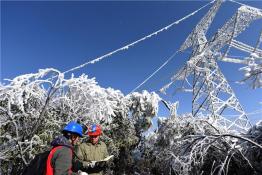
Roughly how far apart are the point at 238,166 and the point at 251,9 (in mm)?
8528

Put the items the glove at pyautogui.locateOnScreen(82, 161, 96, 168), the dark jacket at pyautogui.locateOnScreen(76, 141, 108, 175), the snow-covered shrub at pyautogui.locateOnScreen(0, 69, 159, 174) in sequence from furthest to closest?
the snow-covered shrub at pyautogui.locateOnScreen(0, 69, 159, 174), the dark jacket at pyautogui.locateOnScreen(76, 141, 108, 175), the glove at pyautogui.locateOnScreen(82, 161, 96, 168)

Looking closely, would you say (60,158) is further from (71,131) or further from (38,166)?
(71,131)

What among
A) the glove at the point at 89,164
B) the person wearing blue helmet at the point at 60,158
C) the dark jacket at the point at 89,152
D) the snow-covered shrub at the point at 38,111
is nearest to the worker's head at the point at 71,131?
the person wearing blue helmet at the point at 60,158

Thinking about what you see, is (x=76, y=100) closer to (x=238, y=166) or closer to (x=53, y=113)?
(x=53, y=113)

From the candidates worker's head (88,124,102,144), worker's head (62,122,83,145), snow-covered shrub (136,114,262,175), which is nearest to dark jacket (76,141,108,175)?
worker's head (88,124,102,144)

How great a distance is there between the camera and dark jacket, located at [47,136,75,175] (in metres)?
3.93

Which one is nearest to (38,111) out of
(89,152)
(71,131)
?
(89,152)

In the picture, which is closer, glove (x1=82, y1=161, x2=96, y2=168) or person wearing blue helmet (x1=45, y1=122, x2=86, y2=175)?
person wearing blue helmet (x1=45, y1=122, x2=86, y2=175)

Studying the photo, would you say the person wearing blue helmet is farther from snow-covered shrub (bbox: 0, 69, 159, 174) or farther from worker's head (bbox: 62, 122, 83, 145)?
snow-covered shrub (bbox: 0, 69, 159, 174)

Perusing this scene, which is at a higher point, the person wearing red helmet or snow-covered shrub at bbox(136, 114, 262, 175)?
snow-covered shrub at bbox(136, 114, 262, 175)

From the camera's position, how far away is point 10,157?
7855 mm

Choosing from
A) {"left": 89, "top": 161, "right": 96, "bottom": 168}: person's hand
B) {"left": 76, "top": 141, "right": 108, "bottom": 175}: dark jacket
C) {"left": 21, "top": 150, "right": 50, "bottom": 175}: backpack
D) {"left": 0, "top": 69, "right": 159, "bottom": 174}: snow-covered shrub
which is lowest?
{"left": 21, "top": 150, "right": 50, "bottom": 175}: backpack

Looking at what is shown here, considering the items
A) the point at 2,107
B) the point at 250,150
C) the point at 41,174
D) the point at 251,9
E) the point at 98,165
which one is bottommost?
the point at 41,174

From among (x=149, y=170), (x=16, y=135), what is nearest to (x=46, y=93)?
(x=16, y=135)
